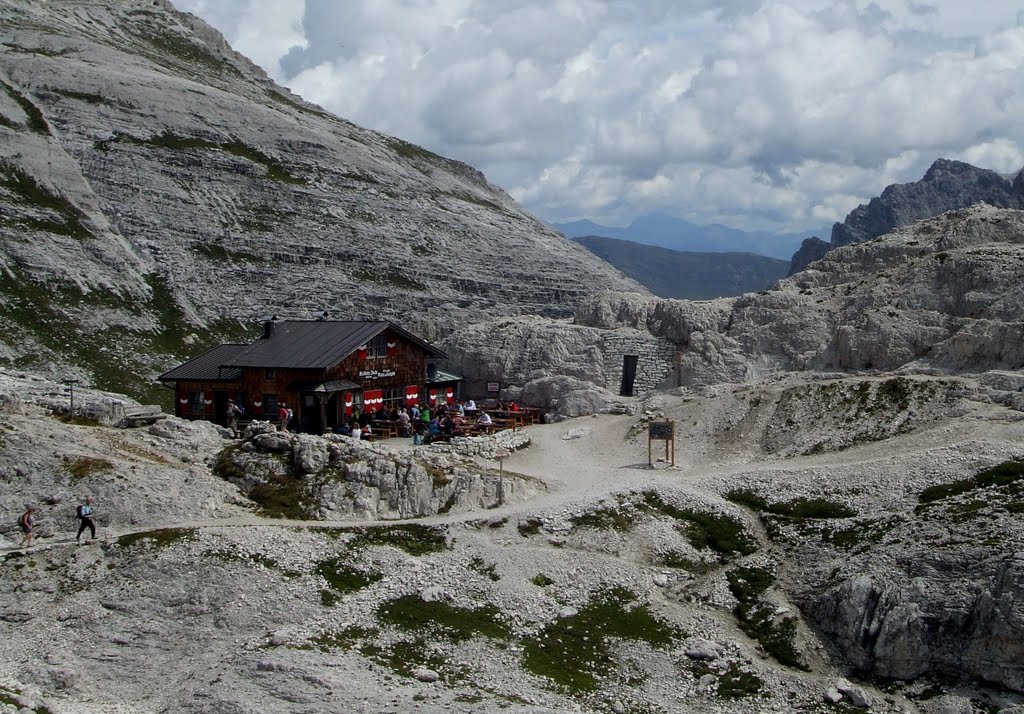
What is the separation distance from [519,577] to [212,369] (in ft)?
102

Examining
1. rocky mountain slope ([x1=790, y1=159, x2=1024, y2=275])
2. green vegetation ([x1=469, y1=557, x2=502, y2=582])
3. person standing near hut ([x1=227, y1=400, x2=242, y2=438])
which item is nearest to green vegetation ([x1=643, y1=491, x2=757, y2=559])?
green vegetation ([x1=469, y1=557, x2=502, y2=582])

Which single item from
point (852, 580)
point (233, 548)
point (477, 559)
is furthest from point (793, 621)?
point (233, 548)

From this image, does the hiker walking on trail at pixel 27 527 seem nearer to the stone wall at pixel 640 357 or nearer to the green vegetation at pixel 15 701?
the green vegetation at pixel 15 701

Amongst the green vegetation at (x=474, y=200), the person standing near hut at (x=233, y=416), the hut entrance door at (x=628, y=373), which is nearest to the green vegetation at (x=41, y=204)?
the person standing near hut at (x=233, y=416)

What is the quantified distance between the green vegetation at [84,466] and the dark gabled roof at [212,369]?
17254 mm

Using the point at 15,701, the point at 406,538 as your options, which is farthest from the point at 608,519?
the point at 15,701

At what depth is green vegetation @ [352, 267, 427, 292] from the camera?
119188 millimetres

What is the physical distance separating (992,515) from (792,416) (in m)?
15.6

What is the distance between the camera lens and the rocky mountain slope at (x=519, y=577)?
113 feet

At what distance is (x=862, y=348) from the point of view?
2296 inches

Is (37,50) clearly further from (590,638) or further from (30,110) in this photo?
(590,638)

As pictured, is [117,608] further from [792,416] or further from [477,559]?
[792,416]

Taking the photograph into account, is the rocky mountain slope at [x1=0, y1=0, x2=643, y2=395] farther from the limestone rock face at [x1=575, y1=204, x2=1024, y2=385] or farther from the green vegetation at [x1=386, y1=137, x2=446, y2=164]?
the limestone rock face at [x1=575, y1=204, x2=1024, y2=385]

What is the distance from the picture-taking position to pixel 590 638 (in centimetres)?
3731
